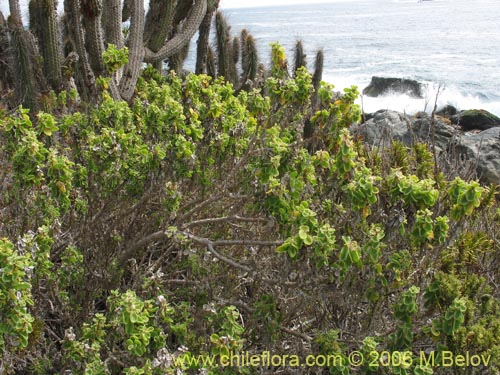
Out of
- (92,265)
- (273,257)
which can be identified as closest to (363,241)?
(273,257)

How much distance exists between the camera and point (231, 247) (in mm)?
3564

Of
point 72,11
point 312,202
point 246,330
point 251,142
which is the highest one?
point 72,11

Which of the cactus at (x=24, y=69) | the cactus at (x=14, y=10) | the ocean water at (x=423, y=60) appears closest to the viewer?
the cactus at (x=24, y=69)

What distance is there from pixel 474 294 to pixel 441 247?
28 centimetres

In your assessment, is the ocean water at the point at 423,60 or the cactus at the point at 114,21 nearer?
the cactus at the point at 114,21

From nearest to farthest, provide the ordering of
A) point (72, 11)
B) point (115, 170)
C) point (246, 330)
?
point (246, 330)
point (115, 170)
point (72, 11)

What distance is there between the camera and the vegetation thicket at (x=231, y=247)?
7.95 ft

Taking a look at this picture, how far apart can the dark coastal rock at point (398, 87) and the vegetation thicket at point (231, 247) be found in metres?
20.9

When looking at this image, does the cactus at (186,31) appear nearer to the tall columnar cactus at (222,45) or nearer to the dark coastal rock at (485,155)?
the tall columnar cactus at (222,45)

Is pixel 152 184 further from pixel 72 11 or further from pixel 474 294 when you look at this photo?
Answer: pixel 72 11

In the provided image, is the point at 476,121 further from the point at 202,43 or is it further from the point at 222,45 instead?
the point at 202,43

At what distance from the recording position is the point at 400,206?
2592 millimetres

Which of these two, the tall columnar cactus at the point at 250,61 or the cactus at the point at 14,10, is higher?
the cactus at the point at 14,10

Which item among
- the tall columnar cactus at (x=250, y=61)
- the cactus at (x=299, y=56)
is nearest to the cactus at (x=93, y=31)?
the tall columnar cactus at (x=250, y=61)
